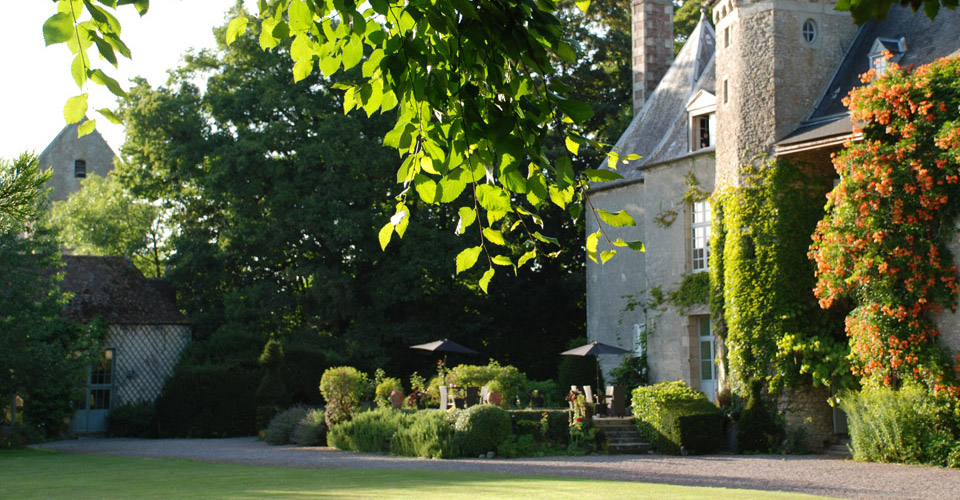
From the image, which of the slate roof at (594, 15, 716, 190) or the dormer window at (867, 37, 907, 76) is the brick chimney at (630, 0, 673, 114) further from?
the dormer window at (867, 37, 907, 76)

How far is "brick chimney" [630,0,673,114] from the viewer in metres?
26.0

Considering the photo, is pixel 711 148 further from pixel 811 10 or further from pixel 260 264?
pixel 260 264

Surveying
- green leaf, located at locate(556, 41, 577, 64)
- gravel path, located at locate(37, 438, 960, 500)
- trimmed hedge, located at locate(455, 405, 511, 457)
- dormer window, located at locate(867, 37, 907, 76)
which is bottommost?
gravel path, located at locate(37, 438, 960, 500)

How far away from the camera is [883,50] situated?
1775cm

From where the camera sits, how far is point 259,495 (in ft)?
34.4

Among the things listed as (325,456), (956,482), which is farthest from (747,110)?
(325,456)

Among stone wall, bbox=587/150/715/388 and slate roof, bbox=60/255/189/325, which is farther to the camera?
slate roof, bbox=60/255/189/325

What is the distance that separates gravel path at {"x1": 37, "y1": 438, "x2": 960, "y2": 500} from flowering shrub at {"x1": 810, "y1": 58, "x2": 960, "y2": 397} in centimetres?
184

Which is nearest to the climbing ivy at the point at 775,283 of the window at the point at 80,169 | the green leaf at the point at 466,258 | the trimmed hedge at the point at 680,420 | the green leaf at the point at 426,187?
the trimmed hedge at the point at 680,420

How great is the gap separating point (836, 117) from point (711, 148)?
10.2ft

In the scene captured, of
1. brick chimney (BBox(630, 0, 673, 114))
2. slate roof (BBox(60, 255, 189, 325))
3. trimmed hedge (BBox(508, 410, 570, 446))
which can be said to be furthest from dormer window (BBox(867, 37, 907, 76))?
slate roof (BBox(60, 255, 189, 325))

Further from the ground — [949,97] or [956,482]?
[949,97]

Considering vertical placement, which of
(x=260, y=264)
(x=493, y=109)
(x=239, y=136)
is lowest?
(x=493, y=109)

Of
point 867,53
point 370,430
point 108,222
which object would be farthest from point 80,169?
point 867,53
